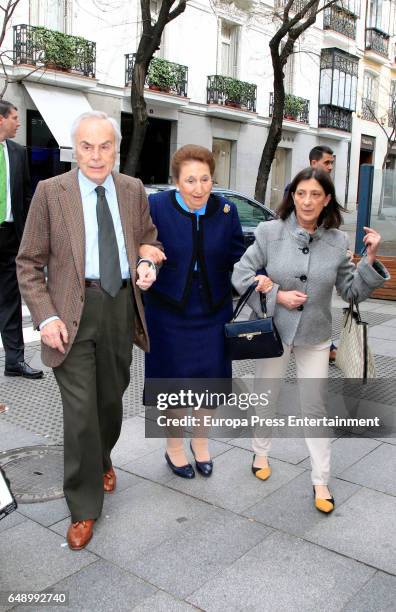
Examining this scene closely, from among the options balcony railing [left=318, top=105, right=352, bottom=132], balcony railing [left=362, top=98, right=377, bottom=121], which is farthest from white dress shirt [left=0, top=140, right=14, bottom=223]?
balcony railing [left=362, top=98, right=377, bottom=121]

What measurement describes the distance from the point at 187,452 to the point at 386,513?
50.6 inches

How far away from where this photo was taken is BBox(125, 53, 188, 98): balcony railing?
20.2m

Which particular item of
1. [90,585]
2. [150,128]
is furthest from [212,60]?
[90,585]

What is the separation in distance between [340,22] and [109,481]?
29585 millimetres

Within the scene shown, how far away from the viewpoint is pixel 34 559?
287 cm

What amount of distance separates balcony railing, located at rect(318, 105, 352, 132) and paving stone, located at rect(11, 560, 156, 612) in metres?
28.5

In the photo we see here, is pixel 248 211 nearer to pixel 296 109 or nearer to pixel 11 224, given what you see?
pixel 11 224

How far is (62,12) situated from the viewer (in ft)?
59.9

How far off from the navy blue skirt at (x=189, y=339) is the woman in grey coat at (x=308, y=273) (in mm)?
236

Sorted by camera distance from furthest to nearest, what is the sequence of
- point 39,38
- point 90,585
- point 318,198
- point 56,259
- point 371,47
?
point 371,47 < point 39,38 < point 318,198 < point 56,259 < point 90,585

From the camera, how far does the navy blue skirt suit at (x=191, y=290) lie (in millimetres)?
3412

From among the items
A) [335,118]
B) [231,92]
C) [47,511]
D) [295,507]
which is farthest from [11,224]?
[335,118]

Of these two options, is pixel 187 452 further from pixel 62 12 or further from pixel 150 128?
pixel 150 128

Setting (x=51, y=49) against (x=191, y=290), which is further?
(x=51, y=49)
